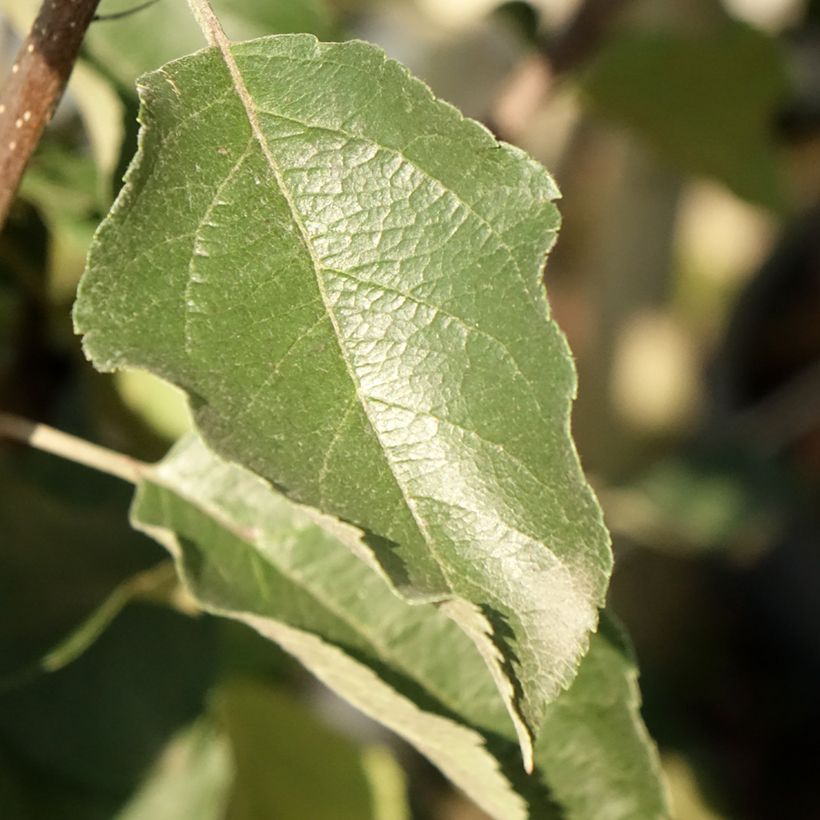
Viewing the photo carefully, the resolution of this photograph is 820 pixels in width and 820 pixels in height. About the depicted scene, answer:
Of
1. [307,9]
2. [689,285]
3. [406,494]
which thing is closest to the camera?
[406,494]

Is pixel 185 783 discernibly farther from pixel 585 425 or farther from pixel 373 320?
pixel 585 425

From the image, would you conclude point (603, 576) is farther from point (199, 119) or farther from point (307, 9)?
point (307, 9)

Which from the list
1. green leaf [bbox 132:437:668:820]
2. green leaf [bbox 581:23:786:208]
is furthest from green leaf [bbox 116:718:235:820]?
green leaf [bbox 581:23:786:208]

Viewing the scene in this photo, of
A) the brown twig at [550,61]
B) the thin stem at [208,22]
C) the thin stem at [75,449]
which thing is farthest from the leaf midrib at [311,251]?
the brown twig at [550,61]

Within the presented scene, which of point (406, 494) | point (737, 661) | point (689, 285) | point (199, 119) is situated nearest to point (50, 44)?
point (199, 119)

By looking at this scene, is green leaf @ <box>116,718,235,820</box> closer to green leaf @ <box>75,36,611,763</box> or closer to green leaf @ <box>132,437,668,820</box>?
green leaf @ <box>132,437,668,820</box>

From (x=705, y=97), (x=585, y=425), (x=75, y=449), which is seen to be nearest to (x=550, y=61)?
(x=705, y=97)
